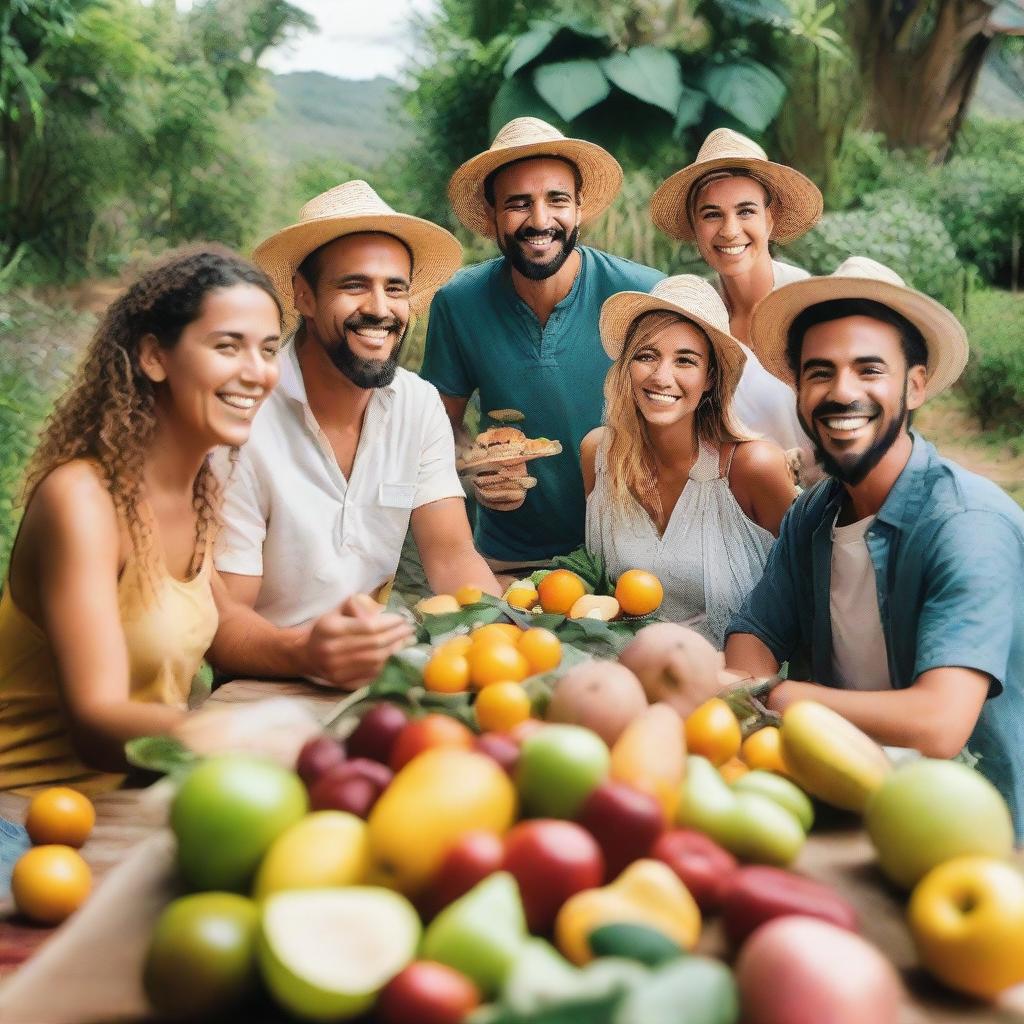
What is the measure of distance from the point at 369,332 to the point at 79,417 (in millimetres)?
920

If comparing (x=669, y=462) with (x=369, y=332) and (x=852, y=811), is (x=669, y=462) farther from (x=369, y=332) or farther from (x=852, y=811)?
(x=852, y=811)

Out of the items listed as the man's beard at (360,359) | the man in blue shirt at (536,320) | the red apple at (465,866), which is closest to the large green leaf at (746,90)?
the man in blue shirt at (536,320)

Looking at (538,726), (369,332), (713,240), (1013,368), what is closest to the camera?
(538,726)

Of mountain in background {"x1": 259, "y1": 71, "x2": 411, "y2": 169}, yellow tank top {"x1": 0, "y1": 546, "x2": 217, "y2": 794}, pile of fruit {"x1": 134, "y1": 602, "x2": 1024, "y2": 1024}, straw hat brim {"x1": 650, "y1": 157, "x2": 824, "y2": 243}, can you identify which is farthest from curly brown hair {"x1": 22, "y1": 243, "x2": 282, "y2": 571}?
mountain in background {"x1": 259, "y1": 71, "x2": 411, "y2": 169}

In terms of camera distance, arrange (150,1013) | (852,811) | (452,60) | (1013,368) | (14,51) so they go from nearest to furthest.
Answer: (150,1013), (852,811), (14,51), (1013,368), (452,60)

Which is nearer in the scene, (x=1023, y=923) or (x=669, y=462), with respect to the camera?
(x=1023, y=923)

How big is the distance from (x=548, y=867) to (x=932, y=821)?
0.46 meters

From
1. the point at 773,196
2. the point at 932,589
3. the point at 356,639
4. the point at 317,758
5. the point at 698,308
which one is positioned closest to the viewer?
the point at 317,758

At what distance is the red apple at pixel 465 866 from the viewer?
1.10 metres

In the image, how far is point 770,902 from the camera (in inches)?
43.2

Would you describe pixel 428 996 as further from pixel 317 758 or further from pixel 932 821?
pixel 932 821

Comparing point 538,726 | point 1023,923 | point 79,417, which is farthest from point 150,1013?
point 79,417

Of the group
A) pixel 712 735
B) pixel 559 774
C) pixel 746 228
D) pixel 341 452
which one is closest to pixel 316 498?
pixel 341 452

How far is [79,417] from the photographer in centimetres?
239
